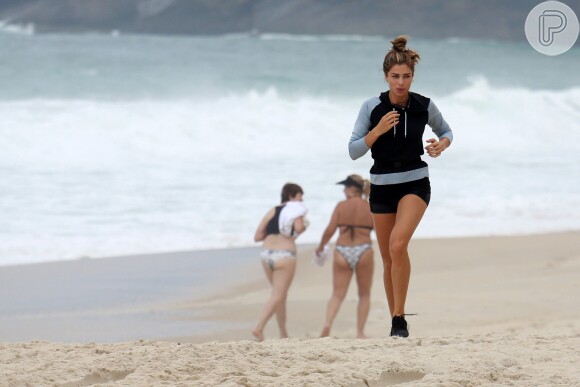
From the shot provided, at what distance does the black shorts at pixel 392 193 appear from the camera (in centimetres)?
589

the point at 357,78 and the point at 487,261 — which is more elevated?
the point at 357,78

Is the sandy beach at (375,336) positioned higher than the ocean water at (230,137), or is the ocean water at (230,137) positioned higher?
the ocean water at (230,137)

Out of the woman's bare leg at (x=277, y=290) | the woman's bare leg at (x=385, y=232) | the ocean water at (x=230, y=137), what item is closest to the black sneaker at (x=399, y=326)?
the woman's bare leg at (x=385, y=232)

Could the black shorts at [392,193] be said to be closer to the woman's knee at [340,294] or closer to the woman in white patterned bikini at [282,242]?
the woman in white patterned bikini at [282,242]

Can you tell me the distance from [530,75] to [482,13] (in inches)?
754

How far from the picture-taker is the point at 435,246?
13.4m

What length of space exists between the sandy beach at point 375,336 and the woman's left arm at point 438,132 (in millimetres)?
1064

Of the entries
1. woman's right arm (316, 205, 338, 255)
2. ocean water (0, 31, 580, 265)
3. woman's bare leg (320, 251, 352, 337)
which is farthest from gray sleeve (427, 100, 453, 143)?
ocean water (0, 31, 580, 265)

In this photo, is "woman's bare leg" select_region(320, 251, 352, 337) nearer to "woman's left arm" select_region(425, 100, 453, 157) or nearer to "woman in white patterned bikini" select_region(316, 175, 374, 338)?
"woman in white patterned bikini" select_region(316, 175, 374, 338)

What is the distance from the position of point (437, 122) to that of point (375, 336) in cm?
405

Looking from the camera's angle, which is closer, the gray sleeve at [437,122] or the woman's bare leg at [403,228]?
the woman's bare leg at [403,228]

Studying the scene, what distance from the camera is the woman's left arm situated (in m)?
5.80

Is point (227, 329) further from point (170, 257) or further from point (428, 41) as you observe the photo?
point (428, 41)

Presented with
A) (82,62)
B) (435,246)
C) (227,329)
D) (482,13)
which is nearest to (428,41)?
(482,13)
